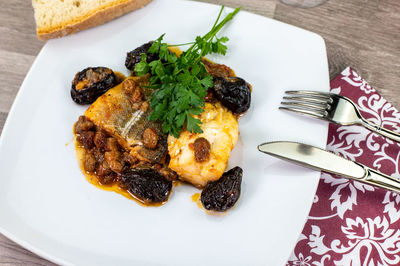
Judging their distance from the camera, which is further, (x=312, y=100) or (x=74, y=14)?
(x=74, y=14)

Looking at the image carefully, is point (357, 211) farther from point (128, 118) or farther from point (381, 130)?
point (128, 118)

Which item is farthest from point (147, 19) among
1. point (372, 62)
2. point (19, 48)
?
point (372, 62)

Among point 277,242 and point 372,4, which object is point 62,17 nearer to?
point 277,242

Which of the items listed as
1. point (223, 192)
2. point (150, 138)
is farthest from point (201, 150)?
point (150, 138)

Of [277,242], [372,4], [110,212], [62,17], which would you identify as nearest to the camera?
[277,242]

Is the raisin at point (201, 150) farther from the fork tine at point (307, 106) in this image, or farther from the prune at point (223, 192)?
the fork tine at point (307, 106)
